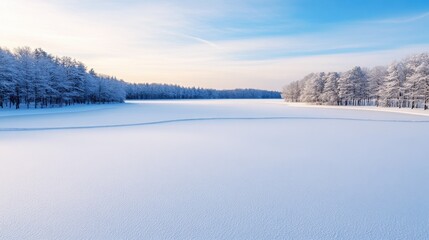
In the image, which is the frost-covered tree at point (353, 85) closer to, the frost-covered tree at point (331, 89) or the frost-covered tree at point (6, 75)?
the frost-covered tree at point (331, 89)

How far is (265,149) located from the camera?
39.7 ft

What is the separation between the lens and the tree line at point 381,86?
186ft

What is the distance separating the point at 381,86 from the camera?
69062 millimetres

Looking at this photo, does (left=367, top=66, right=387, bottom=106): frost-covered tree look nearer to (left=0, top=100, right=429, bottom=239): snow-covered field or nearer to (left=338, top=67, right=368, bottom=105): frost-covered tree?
(left=338, top=67, right=368, bottom=105): frost-covered tree

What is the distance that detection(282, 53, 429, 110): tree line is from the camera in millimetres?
56750

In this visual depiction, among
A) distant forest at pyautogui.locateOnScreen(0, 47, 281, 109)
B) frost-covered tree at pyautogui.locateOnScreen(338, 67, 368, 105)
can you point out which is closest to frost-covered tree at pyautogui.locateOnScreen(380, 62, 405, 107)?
frost-covered tree at pyautogui.locateOnScreen(338, 67, 368, 105)

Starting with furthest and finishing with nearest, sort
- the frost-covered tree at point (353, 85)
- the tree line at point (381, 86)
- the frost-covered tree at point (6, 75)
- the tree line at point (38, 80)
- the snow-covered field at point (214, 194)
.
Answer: the frost-covered tree at point (353, 85) → the tree line at point (381, 86) → the tree line at point (38, 80) → the frost-covered tree at point (6, 75) → the snow-covered field at point (214, 194)

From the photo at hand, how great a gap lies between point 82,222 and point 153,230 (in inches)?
55.2

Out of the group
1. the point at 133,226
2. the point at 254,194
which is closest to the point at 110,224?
the point at 133,226

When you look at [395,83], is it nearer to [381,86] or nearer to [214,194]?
[381,86]

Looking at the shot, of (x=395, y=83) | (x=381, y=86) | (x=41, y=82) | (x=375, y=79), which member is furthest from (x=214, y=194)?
(x=375, y=79)

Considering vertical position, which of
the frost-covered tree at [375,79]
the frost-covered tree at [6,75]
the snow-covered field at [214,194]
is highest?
the frost-covered tree at [375,79]

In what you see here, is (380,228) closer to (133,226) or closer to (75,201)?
(133,226)

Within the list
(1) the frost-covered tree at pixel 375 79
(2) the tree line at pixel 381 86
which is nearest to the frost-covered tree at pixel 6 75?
(2) the tree line at pixel 381 86
